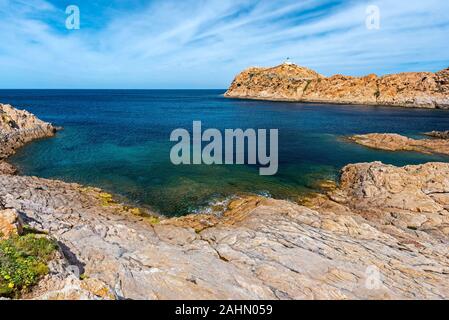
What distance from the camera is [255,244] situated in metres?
15.3

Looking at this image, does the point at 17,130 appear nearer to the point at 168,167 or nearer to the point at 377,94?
the point at 168,167

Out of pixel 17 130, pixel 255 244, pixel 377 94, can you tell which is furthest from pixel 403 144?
pixel 377 94

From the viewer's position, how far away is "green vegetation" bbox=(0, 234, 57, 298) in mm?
8383

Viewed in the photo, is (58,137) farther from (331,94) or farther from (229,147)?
(331,94)

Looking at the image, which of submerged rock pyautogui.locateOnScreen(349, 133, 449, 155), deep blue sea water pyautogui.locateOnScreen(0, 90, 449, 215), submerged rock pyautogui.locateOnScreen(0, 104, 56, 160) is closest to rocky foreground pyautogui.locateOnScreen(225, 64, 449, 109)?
submerged rock pyautogui.locateOnScreen(349, 133, 449, 155)

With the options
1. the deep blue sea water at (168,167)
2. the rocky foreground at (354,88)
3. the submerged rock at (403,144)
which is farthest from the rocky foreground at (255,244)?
the rocky foreground at (354,88)

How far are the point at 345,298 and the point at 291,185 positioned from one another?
19066 mm

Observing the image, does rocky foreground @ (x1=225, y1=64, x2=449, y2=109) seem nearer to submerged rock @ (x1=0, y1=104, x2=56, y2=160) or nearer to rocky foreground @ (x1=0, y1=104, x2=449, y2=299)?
rocky foreground @ (x1=0, y1=104, x2=449, y2=299)

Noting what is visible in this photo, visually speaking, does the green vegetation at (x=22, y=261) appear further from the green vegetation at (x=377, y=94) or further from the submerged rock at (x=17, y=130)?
the green vegetation at (x=377, y=94)

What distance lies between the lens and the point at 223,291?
413 inches

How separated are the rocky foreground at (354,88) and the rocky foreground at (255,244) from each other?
455ft

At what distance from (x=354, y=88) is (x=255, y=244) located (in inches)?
6507

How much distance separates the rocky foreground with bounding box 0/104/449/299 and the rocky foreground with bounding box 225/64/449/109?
5457 inches

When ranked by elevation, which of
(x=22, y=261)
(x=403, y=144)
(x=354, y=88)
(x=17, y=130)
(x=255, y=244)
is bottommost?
(x=255, y=244)
